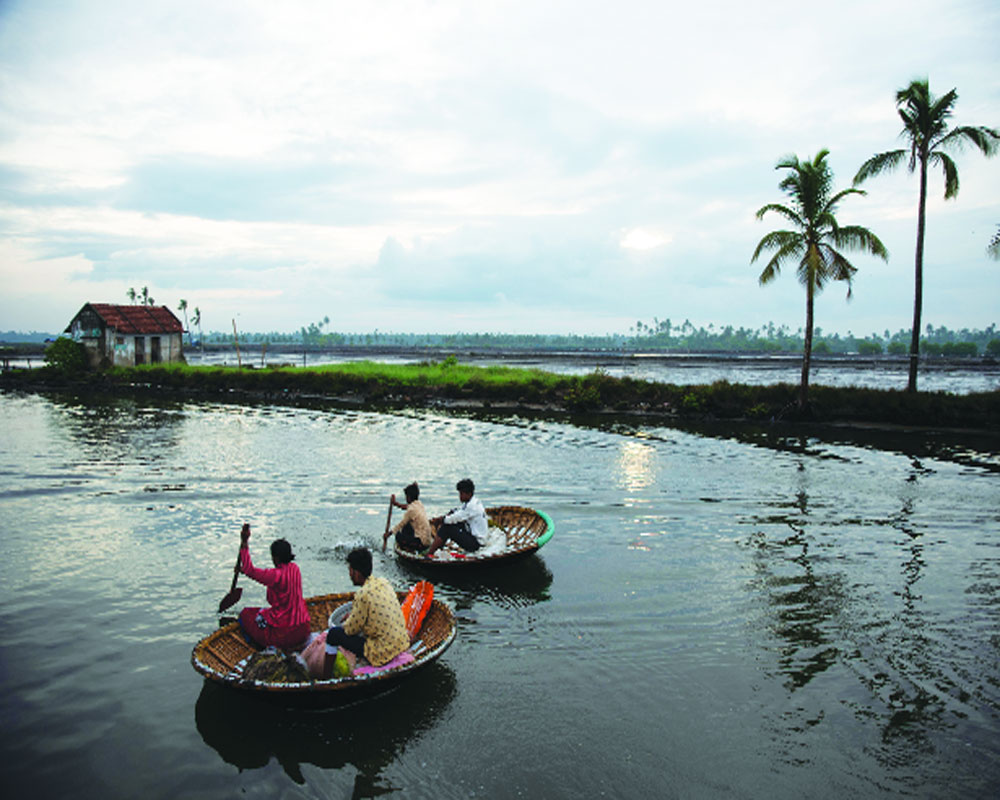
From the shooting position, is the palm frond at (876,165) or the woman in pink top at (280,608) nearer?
the woman in pink top at (280,608)

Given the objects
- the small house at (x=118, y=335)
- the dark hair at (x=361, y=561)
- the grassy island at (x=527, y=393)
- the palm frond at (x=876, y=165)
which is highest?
the palm frond at (x=876, y=165)

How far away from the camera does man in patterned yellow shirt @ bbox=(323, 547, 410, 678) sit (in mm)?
7324

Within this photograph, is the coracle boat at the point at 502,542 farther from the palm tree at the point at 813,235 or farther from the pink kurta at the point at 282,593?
the palm tree at the point at 813,235

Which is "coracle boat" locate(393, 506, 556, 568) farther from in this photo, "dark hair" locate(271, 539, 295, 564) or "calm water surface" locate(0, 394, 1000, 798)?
"dark hair" locate(271, 539, 295, 564)

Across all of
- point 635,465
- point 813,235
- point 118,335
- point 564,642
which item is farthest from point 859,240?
point 118,335

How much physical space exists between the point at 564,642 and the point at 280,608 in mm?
4167

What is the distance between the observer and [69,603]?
10258 mm

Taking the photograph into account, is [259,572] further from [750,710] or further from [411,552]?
[750,710]

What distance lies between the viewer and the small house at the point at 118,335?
5109cm

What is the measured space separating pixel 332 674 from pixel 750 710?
5134 millimetres

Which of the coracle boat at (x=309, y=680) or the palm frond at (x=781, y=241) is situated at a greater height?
the palm frond at (x=781, y=241)

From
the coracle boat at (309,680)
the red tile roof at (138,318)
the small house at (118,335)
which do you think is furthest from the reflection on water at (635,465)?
the red tile roof at (138,318)

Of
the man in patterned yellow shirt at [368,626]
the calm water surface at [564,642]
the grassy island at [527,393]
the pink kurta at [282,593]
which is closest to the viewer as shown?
the calm water surface at [564,642]

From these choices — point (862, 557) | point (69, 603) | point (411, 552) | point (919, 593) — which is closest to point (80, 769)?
point (69, 603)
